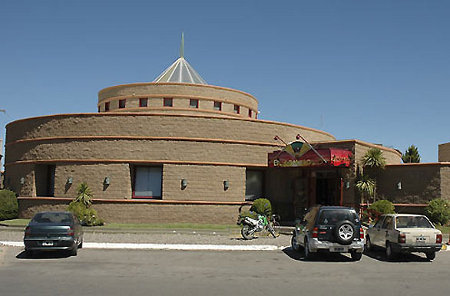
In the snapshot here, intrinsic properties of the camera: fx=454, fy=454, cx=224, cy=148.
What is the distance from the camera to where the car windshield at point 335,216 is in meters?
15.8

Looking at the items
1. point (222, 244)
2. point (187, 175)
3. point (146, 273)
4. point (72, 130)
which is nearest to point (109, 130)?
point (72, 130)

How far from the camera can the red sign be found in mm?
26266

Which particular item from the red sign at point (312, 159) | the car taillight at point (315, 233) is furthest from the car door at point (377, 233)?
the red sign at point (312, 159)

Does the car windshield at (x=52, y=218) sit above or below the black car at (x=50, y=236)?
Answer: above

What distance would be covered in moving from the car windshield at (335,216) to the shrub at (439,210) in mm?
12231

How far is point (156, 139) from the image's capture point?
28.1 m

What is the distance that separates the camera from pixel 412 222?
54.8 feet

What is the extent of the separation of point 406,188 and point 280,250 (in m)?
12.1

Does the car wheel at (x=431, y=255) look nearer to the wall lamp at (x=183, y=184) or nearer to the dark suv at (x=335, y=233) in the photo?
the dark suv at (x=335, y=233)

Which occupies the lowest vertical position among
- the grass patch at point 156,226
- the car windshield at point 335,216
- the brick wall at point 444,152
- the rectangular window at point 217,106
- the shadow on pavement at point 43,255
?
the grass patch at point 156,226

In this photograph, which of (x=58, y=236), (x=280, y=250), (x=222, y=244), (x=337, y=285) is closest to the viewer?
(x=337, y=285)

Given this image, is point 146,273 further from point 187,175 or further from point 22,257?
point 187,175

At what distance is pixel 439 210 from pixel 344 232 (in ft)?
42.9

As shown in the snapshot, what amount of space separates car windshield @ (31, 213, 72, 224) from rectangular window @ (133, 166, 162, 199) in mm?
10826
